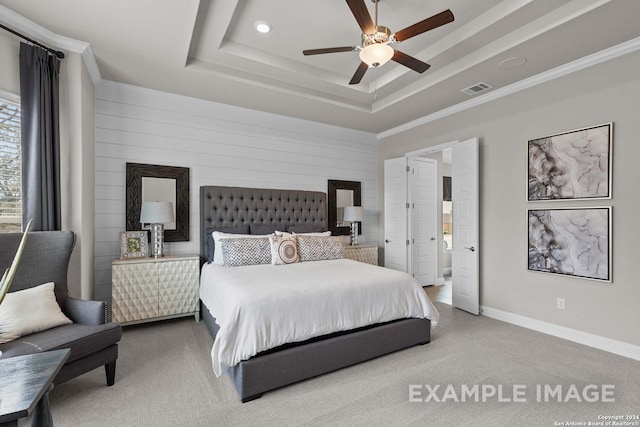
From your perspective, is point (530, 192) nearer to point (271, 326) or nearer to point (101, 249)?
point (271, 326)

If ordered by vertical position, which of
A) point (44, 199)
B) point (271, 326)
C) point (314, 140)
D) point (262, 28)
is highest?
point (262, 28)

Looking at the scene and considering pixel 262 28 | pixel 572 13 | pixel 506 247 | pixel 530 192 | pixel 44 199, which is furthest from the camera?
pixel 506 247

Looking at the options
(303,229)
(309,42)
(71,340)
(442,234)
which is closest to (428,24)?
(309,42)

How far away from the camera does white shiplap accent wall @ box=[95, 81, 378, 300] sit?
12.1 feet

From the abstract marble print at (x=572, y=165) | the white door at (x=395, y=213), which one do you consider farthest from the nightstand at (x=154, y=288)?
the abstract marble print at (x=572, y=165)

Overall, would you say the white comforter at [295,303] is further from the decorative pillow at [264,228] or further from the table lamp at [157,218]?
the decorative pillow at [264,228]

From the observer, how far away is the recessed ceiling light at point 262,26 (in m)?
2.87

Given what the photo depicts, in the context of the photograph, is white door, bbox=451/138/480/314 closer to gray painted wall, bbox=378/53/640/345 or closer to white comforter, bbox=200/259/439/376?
gray painted wall, bbox=378/53/640/345

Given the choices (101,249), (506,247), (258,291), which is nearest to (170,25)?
(258,291)

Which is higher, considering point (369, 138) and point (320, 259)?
point (369, 138)

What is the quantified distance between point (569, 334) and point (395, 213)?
2847 mm

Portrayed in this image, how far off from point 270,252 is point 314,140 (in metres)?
2.31

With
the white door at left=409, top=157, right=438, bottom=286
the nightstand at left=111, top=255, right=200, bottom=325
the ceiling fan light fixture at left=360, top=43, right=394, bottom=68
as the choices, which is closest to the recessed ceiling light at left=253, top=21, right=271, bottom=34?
the ceiling fan light fixture at left=360, top=43, right=394, bottom=68

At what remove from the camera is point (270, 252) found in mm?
3734
